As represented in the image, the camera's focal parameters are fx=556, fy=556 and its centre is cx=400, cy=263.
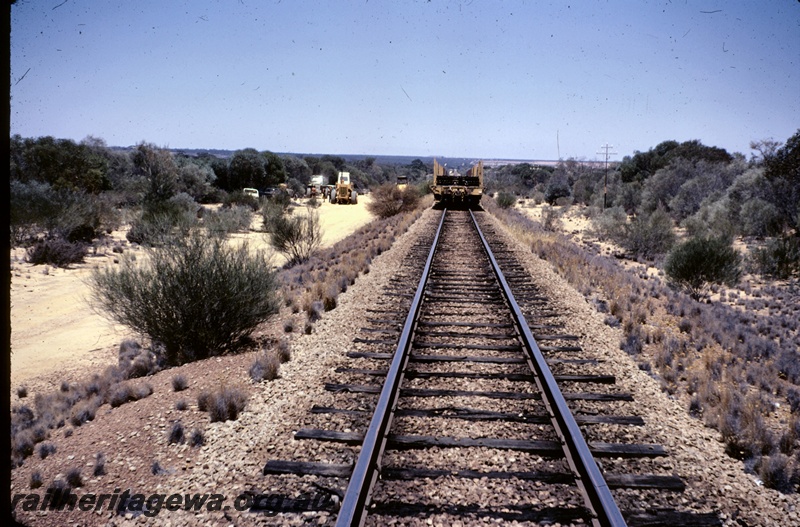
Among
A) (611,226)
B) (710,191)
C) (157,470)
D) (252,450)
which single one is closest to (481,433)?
(252,450)

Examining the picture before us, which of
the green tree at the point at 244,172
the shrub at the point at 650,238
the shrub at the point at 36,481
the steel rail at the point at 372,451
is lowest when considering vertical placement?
the shrub at the point at 36,481

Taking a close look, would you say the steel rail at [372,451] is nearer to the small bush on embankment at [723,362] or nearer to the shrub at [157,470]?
the shrub at [157,470]

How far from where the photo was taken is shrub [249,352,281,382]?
6.73 meters

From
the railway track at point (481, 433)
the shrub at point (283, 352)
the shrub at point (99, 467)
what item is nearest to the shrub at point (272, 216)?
the shrub at point (283, 352)

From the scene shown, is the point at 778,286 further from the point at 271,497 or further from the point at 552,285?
the point at 271,497

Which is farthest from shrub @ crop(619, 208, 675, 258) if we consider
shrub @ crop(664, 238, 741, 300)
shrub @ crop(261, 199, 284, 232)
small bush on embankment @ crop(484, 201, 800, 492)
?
shrub @ crop(261, 199, 284, 232)

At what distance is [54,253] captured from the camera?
2039 centimetres

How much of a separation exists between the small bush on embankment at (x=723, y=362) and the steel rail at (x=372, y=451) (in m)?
3.13

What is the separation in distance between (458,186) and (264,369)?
29506 mm

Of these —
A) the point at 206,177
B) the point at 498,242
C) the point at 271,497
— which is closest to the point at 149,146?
the point at 206,177

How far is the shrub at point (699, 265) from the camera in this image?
16688mm

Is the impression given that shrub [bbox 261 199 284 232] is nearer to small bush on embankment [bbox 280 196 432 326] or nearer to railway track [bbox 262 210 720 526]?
small bush on embankment [bbox 280 196 432 326]

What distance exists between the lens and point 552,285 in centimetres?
1198

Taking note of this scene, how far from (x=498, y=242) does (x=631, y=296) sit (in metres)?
7.88
